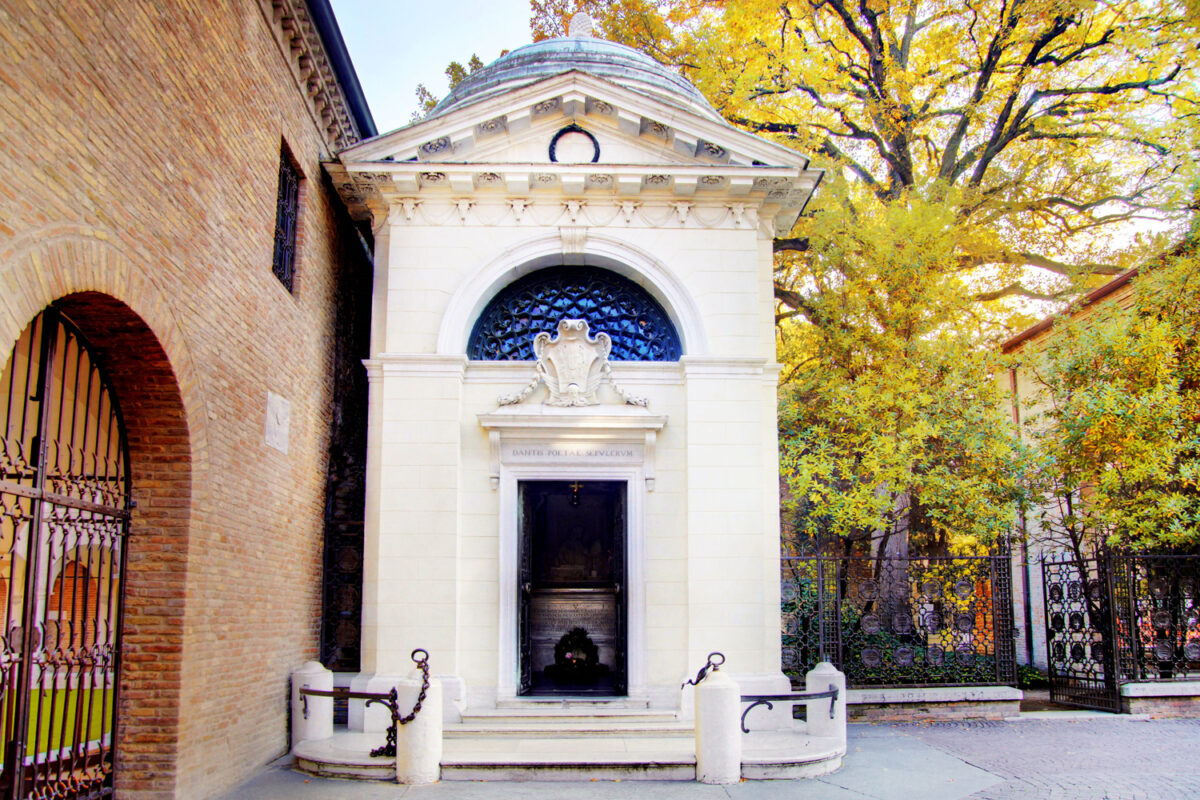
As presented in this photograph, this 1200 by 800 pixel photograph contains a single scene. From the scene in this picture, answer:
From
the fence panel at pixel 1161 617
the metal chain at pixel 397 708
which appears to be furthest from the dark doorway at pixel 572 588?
the fence panel at pixel 1161 617

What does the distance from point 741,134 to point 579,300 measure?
2.86 m

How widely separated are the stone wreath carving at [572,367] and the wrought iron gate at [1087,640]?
6985 millimetres

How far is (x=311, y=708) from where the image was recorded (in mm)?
10273

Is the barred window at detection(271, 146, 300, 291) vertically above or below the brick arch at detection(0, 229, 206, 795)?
above

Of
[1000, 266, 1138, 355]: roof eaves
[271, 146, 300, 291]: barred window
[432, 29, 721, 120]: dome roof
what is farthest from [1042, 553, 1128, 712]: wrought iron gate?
[271, 146, 300, 291]: barred window

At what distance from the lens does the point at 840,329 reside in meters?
16.0

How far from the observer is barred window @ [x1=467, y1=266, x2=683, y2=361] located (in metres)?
12.2

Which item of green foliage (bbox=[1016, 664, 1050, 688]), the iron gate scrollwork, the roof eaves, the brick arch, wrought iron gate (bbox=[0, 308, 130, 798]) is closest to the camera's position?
wrought iron gate (bbox=[0, 308, 130, 798])

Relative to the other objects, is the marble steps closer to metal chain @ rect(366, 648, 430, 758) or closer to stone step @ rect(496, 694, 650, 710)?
stone step @ rect(496, 694, 650, 710)

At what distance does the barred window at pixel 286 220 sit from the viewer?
10672 mm

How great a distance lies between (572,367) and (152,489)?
528cm

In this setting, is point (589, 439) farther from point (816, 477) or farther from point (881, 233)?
point (881, 233)

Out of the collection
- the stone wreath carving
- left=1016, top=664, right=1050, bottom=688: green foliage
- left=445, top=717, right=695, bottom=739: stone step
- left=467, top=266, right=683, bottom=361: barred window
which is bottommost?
left=1016, top=664, right=1050, bottom=688: green foliage

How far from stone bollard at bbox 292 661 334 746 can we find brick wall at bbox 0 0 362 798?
166 mm
